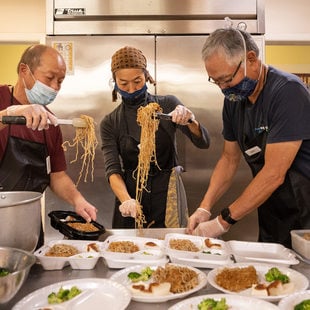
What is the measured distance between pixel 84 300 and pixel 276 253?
91cm

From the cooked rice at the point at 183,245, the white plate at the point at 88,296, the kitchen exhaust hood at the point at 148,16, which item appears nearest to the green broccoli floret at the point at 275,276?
the cooked rice at the point at 183,245

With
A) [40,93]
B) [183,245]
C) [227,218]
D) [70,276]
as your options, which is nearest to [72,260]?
[70,276]

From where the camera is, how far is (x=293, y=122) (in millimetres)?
1966

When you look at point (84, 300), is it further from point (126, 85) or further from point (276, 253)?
point (126, 85)

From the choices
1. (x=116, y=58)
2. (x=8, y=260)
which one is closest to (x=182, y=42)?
(x=116, y=58)

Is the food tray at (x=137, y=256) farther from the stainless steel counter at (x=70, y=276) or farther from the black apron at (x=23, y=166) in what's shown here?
the black apron at (x=23, y=166)

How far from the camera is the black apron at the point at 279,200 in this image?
2.06m

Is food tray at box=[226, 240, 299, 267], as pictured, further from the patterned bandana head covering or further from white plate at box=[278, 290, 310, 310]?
the patterned bandana head covering

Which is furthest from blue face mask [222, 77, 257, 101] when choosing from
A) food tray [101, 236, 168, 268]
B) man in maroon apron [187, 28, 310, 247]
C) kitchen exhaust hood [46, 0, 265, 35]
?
kitchen exhaust hood [46, 0, 265, 35]

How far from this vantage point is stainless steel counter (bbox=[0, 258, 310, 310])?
1.34m

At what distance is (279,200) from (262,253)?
1.56ft

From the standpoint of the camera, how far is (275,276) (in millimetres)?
1449

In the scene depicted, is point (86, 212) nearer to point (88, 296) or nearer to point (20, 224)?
point (20, 224)

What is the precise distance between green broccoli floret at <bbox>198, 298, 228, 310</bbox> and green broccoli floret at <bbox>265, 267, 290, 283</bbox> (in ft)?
0.89
